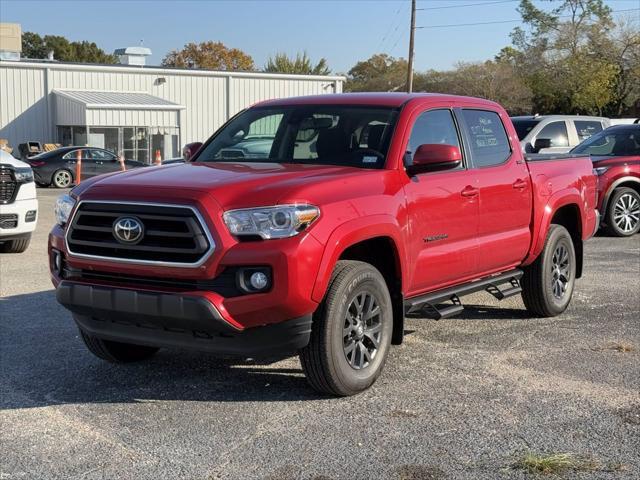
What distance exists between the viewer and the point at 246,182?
15.4 feet

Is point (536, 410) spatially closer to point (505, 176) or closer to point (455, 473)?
point (455, 473)

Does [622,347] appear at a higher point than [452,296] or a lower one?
lower

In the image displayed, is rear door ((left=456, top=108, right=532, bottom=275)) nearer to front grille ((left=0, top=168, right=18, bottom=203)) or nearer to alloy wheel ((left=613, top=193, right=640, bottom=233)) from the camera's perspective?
front grille ((left=0, top=168, right=18, bottom=203))

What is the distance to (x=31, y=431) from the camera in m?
4.39

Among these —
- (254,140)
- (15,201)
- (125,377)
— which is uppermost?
(254,140)

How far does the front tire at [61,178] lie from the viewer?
26.2 m

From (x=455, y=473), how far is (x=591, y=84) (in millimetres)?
50780

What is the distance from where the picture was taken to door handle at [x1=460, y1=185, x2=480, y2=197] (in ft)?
19.3

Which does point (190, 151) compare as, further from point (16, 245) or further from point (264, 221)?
point (16, 245)

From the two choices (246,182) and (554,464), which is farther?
(246,182)

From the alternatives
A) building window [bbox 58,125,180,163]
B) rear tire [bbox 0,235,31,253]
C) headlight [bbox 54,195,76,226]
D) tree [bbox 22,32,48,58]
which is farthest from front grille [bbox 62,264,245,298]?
tree [bbox 22,32,48,58]

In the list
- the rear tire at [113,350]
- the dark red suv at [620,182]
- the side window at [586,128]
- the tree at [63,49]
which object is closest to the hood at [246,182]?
the rear tire at [113,350]

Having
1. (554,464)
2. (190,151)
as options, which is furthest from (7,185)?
(554,464)

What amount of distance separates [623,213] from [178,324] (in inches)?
407
